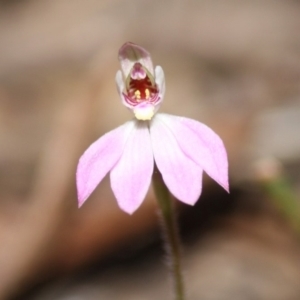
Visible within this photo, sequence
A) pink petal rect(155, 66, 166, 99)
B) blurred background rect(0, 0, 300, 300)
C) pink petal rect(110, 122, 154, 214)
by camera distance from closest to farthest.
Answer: pink petal rect(110, 122, 154, 214) < pink petal rect(155, 66, 166, 99) < blurred background rect(0, 0, 300, 300)

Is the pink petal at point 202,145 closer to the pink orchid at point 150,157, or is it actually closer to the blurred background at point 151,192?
the pink orchid at point 150,157

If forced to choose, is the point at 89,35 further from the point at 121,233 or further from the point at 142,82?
the point at 142,82

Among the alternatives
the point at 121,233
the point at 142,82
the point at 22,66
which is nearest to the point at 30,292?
the point at 121,233

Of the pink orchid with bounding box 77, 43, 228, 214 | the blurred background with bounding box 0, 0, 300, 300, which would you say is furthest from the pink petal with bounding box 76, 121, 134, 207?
the blurred background with bounding box 0, 0, 300, 300

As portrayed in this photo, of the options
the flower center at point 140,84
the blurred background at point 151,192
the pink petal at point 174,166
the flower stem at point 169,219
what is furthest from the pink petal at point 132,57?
the blurred background at point 151,192

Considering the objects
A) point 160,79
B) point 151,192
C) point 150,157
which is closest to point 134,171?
point 150,157

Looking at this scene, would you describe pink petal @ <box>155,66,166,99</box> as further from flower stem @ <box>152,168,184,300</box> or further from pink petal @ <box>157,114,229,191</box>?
flower stem @ <box>152,168,184,300</box>

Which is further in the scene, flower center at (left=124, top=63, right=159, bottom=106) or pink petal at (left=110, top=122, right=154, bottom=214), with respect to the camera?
flower center at (left=124, top=63, right=159, bottom=106)
